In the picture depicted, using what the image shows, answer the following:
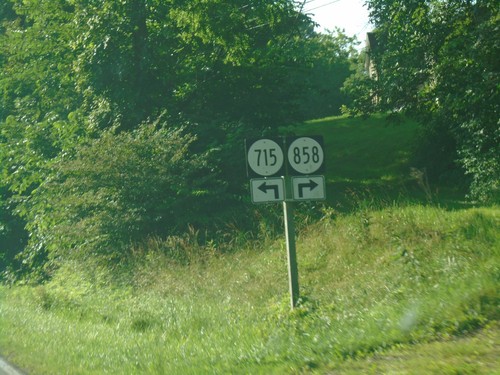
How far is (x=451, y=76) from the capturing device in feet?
56.3

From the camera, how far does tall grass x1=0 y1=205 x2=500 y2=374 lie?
7840mm

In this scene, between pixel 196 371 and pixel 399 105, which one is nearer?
pixel 196 371

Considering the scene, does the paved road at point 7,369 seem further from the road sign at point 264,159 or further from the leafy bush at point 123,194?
the leafy bush at point 123,194

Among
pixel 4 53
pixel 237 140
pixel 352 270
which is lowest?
pixel 352 270

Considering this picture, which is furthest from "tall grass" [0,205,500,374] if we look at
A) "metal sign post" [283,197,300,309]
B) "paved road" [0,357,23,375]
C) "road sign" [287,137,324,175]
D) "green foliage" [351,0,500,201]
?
"green foliage" [351,0,500,201]

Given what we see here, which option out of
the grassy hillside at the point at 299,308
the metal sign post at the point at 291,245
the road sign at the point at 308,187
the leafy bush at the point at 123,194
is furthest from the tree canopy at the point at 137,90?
the road sign at the point at 308,187

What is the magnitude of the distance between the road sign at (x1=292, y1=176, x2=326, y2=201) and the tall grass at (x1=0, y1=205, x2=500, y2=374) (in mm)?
1487

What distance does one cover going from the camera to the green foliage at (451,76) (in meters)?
15.9

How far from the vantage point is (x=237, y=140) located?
19906 mm

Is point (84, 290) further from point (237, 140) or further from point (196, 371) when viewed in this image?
point (196, 371)

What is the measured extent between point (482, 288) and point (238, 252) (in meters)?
7.27

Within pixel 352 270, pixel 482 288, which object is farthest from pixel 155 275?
pixel 482 288

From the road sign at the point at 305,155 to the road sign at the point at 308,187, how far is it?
10 cm

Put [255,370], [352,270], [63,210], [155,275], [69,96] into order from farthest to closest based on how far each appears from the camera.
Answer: [69,96] < [63,210] < [155,275] < [352,270] < [255,370]
